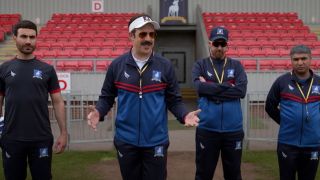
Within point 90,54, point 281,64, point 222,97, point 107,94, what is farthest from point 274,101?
point 90,54

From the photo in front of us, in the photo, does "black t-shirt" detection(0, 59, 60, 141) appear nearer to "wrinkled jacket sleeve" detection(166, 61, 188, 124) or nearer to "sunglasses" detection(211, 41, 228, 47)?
"wrinkled jacket sleeve" detection(166, 61, 188, 124)

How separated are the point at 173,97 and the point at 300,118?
1425 millimetres

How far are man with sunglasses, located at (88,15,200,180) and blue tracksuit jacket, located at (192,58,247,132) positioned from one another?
110 centimetres

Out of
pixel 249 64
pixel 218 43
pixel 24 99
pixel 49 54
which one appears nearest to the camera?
pixel 24 99

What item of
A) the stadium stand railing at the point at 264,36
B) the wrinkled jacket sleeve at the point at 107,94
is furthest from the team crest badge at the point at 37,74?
the stadium stand railing at the point at 264,36

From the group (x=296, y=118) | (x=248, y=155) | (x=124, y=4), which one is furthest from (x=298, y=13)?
(x=296, y=118)

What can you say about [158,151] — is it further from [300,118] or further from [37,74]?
[300,118]

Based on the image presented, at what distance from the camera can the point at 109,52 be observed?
18.0m

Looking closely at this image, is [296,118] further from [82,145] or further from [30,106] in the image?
[82,145]

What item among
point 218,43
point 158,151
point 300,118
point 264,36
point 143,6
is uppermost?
point 143,6

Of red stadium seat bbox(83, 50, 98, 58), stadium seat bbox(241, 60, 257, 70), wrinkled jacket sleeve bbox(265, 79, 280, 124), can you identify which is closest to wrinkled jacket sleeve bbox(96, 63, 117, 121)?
wrinkled jacket sleeve bbox(265, 79, 280, 124)

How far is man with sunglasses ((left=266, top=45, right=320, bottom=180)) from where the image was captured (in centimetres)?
475

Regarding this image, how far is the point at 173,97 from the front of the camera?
4.12 metres

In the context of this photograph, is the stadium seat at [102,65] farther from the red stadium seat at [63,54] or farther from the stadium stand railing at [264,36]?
the stadium stand railing at [264,36]
